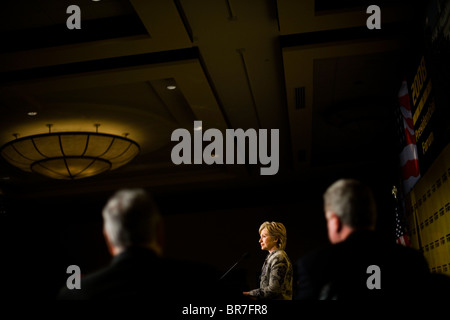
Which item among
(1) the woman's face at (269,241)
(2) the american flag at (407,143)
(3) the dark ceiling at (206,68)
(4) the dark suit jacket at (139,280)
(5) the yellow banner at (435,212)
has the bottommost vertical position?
(4) the dark suit jacket at (139,280)

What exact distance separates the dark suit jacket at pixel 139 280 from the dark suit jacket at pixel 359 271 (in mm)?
351

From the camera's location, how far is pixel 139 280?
1.47 meters

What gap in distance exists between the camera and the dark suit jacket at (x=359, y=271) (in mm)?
1502

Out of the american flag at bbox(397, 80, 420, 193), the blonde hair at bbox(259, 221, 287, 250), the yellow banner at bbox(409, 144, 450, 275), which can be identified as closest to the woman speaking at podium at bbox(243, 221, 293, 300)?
the blonde hair at bbox(259, 221, 287, 250)

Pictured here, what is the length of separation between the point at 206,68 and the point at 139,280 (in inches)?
167

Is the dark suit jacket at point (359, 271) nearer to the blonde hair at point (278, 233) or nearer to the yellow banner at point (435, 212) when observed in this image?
the blonde hair at point (278, 233)

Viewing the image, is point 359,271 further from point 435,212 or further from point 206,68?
point 206,68

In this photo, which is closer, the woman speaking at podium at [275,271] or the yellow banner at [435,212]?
the woman speaking at podium at [275,271]

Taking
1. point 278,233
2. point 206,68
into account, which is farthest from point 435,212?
point 206,68

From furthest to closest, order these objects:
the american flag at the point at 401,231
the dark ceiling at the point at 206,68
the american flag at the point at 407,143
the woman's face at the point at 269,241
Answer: the american flag at the point at 401,231 < the american flag at the point at 407,143 < the dark ceiling at the point at 206,68 < the woman's face at the point at 269,241

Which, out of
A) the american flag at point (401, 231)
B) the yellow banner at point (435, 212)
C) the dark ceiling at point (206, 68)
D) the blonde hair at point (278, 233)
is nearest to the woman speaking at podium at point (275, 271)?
the blonde hair at point (278, 233)

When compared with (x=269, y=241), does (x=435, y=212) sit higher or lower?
higher

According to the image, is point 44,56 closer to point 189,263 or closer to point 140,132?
point 140,132

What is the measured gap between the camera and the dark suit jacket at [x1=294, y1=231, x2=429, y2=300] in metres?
1.50
